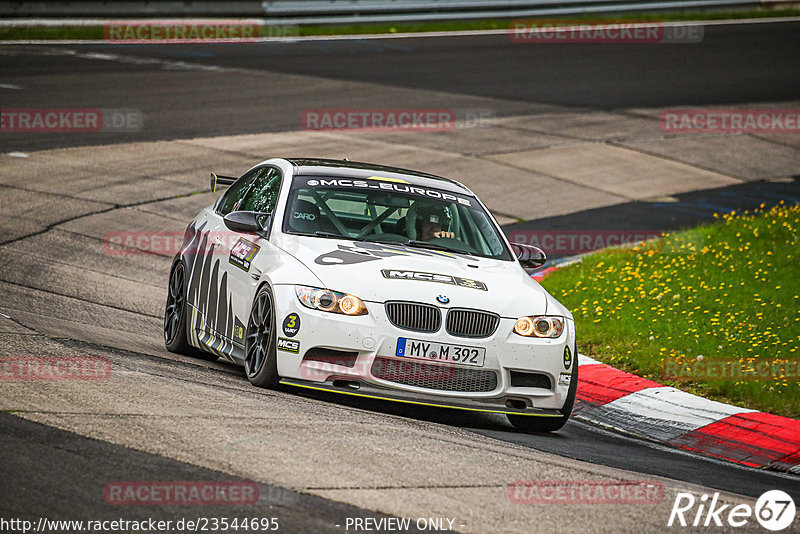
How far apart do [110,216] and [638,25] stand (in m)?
24.2

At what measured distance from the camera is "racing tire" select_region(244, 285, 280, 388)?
781 cm

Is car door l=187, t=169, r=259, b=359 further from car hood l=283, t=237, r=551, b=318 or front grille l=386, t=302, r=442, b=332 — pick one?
front grille l=386, t=302, r=442, b=332

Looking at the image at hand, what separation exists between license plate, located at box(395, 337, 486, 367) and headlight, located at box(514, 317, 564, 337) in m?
0.36

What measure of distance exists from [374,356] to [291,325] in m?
0.56

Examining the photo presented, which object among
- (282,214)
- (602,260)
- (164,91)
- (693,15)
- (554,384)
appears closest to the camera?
(554,384)

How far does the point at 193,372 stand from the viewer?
27.5 ft

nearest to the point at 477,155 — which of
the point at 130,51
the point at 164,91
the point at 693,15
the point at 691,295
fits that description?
the point at 164,91

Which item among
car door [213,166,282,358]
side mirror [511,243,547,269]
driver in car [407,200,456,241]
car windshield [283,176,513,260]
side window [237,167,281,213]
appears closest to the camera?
car door [213,166,282,358]

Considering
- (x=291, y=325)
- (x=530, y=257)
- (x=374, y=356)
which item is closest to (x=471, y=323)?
(x=374, y=356)

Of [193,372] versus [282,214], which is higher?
[282,214]

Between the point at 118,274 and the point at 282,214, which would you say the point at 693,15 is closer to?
the point at 118,274

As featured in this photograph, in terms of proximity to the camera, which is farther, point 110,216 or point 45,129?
point 45,129

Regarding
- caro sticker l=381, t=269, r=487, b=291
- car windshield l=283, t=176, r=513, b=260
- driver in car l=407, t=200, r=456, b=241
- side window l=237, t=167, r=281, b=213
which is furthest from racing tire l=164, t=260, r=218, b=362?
caro sticker l=381, t=269, r=487, b=291

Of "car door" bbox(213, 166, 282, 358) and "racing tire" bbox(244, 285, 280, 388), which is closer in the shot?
"racing tire" bbox(244, 285, 280, 388)
